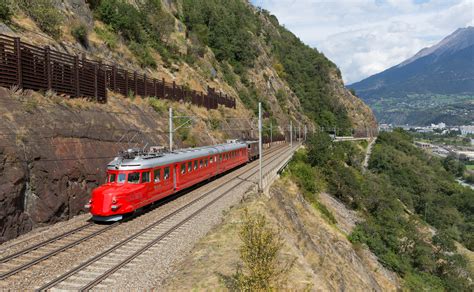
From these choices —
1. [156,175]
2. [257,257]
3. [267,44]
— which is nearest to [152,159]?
[156,175]

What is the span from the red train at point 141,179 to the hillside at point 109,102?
202cm

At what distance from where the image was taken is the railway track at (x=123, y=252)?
10.6m

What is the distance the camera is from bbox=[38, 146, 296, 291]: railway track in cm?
1059

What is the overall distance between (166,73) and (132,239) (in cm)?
3617

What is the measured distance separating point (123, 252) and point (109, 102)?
54.7 feet

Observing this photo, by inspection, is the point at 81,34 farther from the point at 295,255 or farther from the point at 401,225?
the point at 401,225

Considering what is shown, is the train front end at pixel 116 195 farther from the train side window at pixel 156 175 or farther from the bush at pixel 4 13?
the bush at pixel 4 13

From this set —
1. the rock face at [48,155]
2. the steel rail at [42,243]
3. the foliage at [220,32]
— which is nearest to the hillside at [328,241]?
the steel rail at [42,243]

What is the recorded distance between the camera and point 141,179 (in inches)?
704

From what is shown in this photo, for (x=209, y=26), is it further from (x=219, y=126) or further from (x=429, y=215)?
(x=429, y=215)

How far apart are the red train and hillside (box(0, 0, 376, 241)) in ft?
6.63

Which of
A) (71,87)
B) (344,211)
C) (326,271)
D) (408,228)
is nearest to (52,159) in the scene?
(71,87)

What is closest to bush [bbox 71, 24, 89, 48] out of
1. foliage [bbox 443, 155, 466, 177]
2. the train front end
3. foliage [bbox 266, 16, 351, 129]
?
the train front end

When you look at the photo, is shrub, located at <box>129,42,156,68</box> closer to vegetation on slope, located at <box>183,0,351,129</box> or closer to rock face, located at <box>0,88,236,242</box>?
rock face, located at <box>0,88,236,242</box>
